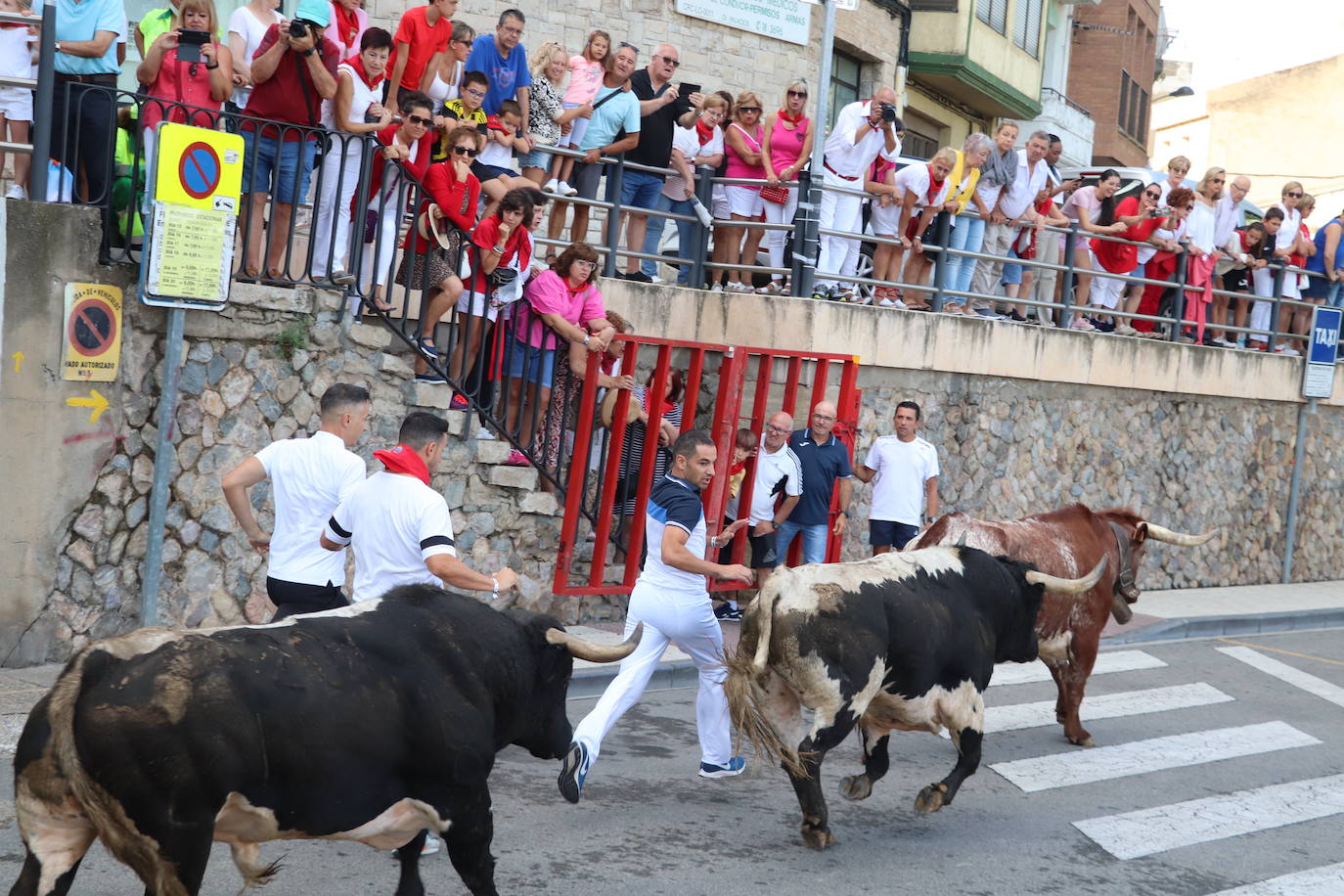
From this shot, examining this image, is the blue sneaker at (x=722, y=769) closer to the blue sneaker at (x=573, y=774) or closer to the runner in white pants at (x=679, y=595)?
the runner in white pants at (x=679, y=595)

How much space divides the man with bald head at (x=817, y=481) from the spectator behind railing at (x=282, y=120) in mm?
4302

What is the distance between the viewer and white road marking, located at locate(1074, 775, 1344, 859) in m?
7.08

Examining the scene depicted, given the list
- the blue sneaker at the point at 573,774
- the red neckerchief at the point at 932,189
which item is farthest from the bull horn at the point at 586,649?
the red neckerchief at the point at 932,189

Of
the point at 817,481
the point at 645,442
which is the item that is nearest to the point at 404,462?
the point at 645,442

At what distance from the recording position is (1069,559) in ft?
30.1

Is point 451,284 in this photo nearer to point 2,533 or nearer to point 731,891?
point 2,533

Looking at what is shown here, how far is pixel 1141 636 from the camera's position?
43.7ft

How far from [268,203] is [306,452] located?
359cm

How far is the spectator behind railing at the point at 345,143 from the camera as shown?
9.68 metres

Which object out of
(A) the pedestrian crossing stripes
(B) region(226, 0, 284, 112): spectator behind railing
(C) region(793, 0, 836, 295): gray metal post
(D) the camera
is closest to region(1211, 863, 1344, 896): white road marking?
(A) the pedestrian crossing stripes

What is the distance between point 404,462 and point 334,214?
3.84 meters

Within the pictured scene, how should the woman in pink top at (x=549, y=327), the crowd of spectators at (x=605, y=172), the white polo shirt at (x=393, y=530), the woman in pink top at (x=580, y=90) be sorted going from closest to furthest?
the white polo shirt at (x=393, y=530) → the crowd of spectators at (x=605, y=172) → the woman in pink top at (x=549, y=327) → the woman in pink top at (x=580, y=90)

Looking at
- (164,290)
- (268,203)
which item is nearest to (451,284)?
(268,203)

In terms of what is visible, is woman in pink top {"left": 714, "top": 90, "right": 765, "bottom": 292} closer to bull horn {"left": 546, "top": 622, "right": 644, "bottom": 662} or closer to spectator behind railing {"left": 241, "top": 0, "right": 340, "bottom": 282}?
spectator behind railing {"left": 241, "top": 0, "right": 340, "bottom": 282}
